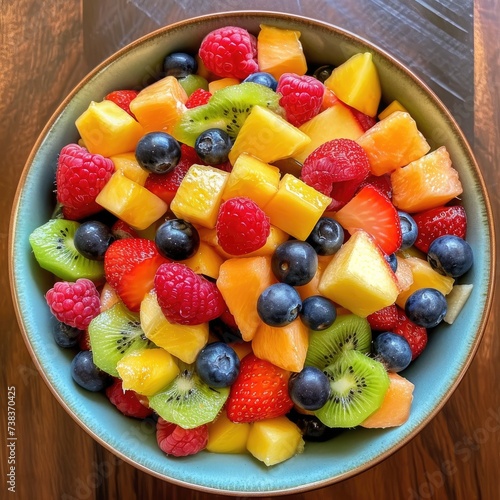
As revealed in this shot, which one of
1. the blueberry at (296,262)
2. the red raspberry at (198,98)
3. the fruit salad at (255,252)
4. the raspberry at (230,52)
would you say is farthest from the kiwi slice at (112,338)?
the raspberry at (230,52)

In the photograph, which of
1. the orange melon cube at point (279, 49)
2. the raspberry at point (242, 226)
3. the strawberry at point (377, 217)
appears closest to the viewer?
the raspberry at point (242, 226)

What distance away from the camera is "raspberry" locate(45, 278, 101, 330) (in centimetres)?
114

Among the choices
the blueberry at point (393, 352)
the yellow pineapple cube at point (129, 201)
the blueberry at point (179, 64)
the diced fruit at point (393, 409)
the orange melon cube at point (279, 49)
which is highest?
the orange melon cube at point (279, 49)

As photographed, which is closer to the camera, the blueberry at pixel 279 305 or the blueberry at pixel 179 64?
the blueberry at pixel 279 305

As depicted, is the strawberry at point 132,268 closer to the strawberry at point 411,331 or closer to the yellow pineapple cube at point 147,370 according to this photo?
the yellow pineapple cube at point 147,370

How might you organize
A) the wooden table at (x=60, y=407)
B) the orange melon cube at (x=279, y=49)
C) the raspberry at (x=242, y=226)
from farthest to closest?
the wooden table at (x=60, y=407) → the orange melon cube at (x=279, y=49) → the raspberry at (x=242, y=226)

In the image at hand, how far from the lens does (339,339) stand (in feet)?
3.74

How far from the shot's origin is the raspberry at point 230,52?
121cm

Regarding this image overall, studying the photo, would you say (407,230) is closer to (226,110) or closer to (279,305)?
(279,305)

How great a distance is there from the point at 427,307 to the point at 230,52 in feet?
2.13

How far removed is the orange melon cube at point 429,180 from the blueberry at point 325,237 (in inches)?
7.4

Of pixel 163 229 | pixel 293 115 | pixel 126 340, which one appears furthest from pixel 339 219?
pixel 126 340

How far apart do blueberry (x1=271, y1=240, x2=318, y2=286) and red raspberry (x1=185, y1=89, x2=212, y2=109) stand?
1.20 ft

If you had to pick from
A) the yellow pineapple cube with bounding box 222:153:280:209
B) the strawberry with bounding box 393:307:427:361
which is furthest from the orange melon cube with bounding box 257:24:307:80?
the strawberry with bounding box 393:307:427:361
